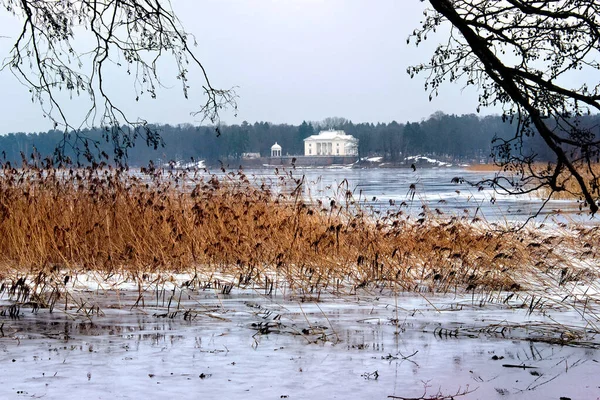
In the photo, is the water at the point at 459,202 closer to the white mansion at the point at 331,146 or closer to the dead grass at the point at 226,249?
the dead grass at the point at 226,249

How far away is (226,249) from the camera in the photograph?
8.84 m

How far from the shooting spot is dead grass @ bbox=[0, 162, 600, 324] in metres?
7.78

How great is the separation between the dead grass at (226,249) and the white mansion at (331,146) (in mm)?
126887

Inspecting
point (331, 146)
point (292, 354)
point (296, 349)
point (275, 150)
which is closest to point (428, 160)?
point (331, 146)

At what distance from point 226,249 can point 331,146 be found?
13028cm

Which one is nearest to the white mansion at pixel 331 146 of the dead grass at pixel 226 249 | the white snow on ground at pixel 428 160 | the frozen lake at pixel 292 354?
the white snow on ground at pixel 428 160

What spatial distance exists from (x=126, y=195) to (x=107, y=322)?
4483 millimetres

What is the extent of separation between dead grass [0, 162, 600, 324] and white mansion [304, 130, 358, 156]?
127m

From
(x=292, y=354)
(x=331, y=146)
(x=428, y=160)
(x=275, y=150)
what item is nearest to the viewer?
(x=292, y=354)

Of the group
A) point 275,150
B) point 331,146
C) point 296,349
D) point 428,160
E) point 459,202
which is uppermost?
point 331,146

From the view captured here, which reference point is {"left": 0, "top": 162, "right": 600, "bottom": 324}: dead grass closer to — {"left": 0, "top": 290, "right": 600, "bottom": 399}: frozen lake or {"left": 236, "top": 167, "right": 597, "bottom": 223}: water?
{"left": 236, "top": 167, "right": 597, "bottom": 223}: water

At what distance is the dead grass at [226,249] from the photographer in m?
7.78

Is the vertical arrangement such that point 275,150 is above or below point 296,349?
below

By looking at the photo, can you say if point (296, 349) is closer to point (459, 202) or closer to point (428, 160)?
point (459, 202)
